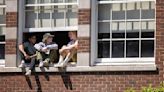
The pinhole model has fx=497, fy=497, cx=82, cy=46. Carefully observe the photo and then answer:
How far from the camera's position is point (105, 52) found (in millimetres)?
11672

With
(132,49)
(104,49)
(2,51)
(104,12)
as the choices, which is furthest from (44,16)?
(132,49)

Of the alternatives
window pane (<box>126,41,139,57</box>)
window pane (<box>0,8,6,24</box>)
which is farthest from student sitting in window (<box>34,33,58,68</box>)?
window pane (<box>126,41,139,57</box>)

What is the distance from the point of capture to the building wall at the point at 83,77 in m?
11.1

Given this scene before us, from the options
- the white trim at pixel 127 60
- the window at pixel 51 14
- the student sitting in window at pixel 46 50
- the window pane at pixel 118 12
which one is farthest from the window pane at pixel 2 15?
the window pane at pixel 118 12

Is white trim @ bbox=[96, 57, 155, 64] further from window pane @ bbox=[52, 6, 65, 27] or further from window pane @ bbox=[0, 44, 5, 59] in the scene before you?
window pane @ bbox=[0, 44, 5, 59]

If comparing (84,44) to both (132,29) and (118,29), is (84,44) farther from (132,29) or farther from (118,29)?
(132,29)

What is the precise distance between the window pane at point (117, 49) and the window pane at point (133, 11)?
658 mm

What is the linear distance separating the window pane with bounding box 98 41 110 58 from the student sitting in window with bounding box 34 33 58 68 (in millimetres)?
1044

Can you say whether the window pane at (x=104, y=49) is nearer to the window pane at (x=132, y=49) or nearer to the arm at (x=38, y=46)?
the window pane at (x=132, y=49)

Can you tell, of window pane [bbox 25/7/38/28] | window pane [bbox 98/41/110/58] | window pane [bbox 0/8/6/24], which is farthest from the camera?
window pane [bbox 0/8/6/24]

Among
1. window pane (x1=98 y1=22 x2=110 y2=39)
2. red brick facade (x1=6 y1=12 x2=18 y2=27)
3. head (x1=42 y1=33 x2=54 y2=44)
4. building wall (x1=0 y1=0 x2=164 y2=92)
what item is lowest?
building wall (x1=0 y1=0 x2=164 y2=92)

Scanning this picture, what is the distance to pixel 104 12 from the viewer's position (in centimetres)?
1177

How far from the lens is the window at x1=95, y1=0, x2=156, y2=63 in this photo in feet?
37.5

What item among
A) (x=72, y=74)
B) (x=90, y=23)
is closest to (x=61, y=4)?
(x=90, y=23)
